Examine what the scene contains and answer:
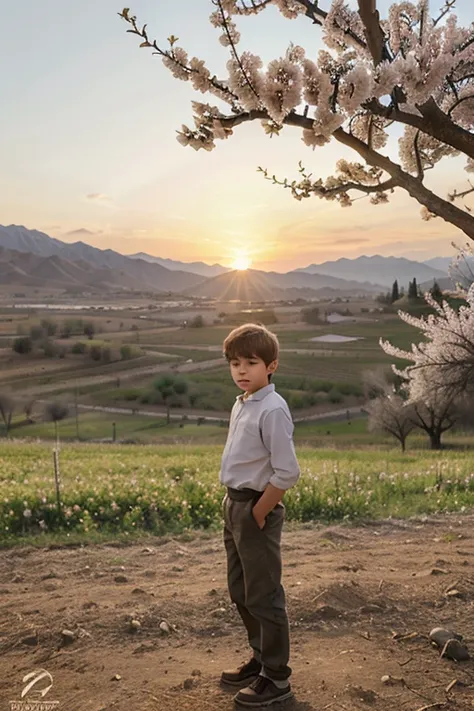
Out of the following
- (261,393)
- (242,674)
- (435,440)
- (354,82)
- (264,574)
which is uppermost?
(354,82)

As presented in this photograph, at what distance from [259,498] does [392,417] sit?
33.5 metres

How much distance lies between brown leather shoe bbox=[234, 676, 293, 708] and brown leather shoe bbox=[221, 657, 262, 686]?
0.16 m

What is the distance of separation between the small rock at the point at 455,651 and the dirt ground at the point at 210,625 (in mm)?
71

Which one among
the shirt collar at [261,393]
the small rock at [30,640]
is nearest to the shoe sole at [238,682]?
the small rock at [30,640]

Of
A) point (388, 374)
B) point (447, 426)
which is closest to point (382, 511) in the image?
point (447, 426)

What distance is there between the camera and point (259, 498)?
358 centimetres

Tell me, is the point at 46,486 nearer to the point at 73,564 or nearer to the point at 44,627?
the point at 73,564

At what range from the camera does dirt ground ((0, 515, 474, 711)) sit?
3809 millimetres

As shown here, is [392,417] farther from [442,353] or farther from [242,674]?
[242,674]

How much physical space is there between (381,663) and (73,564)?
382 cm

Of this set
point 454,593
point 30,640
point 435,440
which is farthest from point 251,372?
point 435,440

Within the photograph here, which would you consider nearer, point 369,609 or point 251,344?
point 251,344

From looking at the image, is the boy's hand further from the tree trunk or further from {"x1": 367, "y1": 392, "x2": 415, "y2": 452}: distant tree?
the tree trunk

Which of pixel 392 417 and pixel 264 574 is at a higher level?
pixel 264 574
